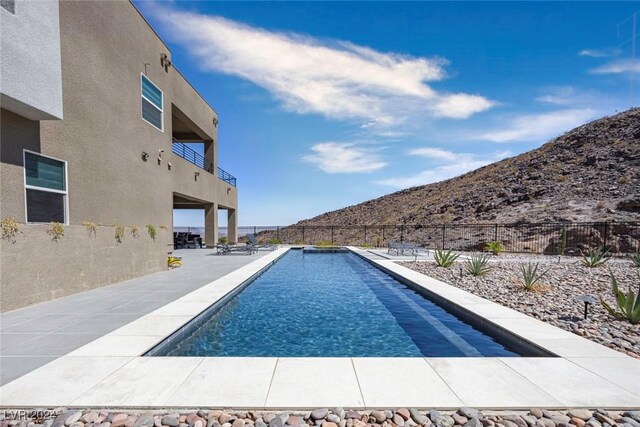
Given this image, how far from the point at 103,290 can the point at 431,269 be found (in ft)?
28.9

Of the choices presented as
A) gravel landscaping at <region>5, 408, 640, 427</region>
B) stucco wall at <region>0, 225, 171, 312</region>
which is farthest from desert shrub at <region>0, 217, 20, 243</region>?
gravel landscaping at <region>5, 408, 640, 427</region>

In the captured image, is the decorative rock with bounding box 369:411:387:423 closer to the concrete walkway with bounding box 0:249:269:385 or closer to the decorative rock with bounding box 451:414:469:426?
the decorative rock with bounding box 451:414:469:426

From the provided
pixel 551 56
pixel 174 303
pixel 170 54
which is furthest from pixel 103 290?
pixel 551 56

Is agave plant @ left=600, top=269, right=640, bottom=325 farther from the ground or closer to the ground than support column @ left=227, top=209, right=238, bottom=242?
closer to the ground

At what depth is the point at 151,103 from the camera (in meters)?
10.6

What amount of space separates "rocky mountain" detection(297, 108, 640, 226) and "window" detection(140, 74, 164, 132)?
869 inches

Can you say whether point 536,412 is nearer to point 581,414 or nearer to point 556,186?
point 581,414

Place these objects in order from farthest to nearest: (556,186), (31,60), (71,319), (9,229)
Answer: (556,186) < (31,60) < (9,229) < (71,319)

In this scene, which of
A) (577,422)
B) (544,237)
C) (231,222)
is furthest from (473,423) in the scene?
(231,222)

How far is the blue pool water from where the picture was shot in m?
3.92

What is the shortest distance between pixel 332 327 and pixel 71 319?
3855 millimetres

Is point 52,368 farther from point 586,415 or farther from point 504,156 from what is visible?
point 504,156

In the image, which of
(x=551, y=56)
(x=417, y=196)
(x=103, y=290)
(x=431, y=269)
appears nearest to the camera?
(x=103, y=290)

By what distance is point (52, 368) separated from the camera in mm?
2992
